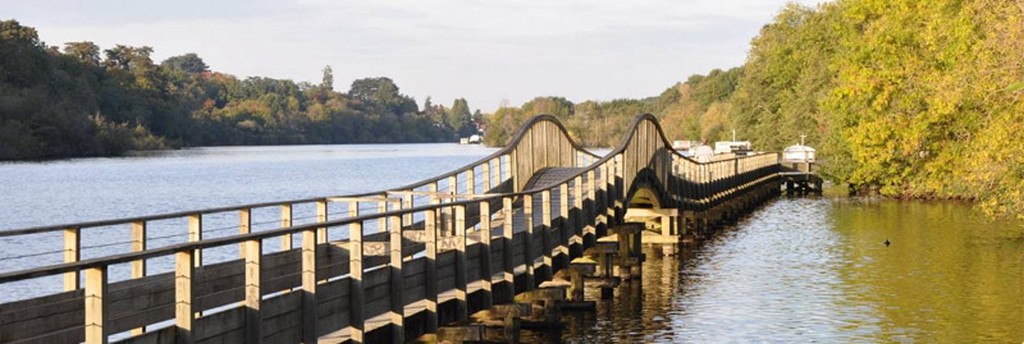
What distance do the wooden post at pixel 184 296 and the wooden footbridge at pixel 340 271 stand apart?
0.01m

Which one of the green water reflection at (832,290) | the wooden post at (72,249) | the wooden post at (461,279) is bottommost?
the green water reflection at (832,290)

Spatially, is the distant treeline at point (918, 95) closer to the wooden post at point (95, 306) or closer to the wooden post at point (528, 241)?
the wooden post at point (528, 241)

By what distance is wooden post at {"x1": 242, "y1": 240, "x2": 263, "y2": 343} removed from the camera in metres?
13.3

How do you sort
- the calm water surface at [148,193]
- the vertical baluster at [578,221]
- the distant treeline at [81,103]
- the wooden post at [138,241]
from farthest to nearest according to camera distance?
the distant treeline at [81,103] < the calm water surface at [148,193] < the vertical baluster at [578,221] < the wooden post at [138,241]

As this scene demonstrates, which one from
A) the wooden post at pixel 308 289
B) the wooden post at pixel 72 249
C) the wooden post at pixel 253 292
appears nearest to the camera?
the wooden post at pixel 253 292

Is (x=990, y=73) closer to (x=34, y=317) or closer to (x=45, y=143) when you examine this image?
(x=34, y=317)

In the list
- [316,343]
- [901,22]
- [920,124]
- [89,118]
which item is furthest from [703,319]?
[89,118]

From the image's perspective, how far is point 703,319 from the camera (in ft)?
83.5

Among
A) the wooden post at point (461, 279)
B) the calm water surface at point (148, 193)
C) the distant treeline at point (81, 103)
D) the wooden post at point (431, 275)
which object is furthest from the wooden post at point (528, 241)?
the distant treeline at point (81, 103)

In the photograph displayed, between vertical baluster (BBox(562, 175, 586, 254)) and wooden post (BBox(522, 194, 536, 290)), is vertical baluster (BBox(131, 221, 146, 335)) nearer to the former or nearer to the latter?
wooden post (BBox(522, 194, 536, 290))

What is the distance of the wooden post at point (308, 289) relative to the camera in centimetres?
1449

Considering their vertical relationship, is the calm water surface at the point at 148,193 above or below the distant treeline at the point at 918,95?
below

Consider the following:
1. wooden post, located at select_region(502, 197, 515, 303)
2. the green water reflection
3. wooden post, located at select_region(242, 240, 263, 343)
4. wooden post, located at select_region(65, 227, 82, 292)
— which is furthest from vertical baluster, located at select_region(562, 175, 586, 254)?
wooden post, located at select_region(242, 240, 263, 343)

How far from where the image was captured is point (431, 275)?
17.9 meters
